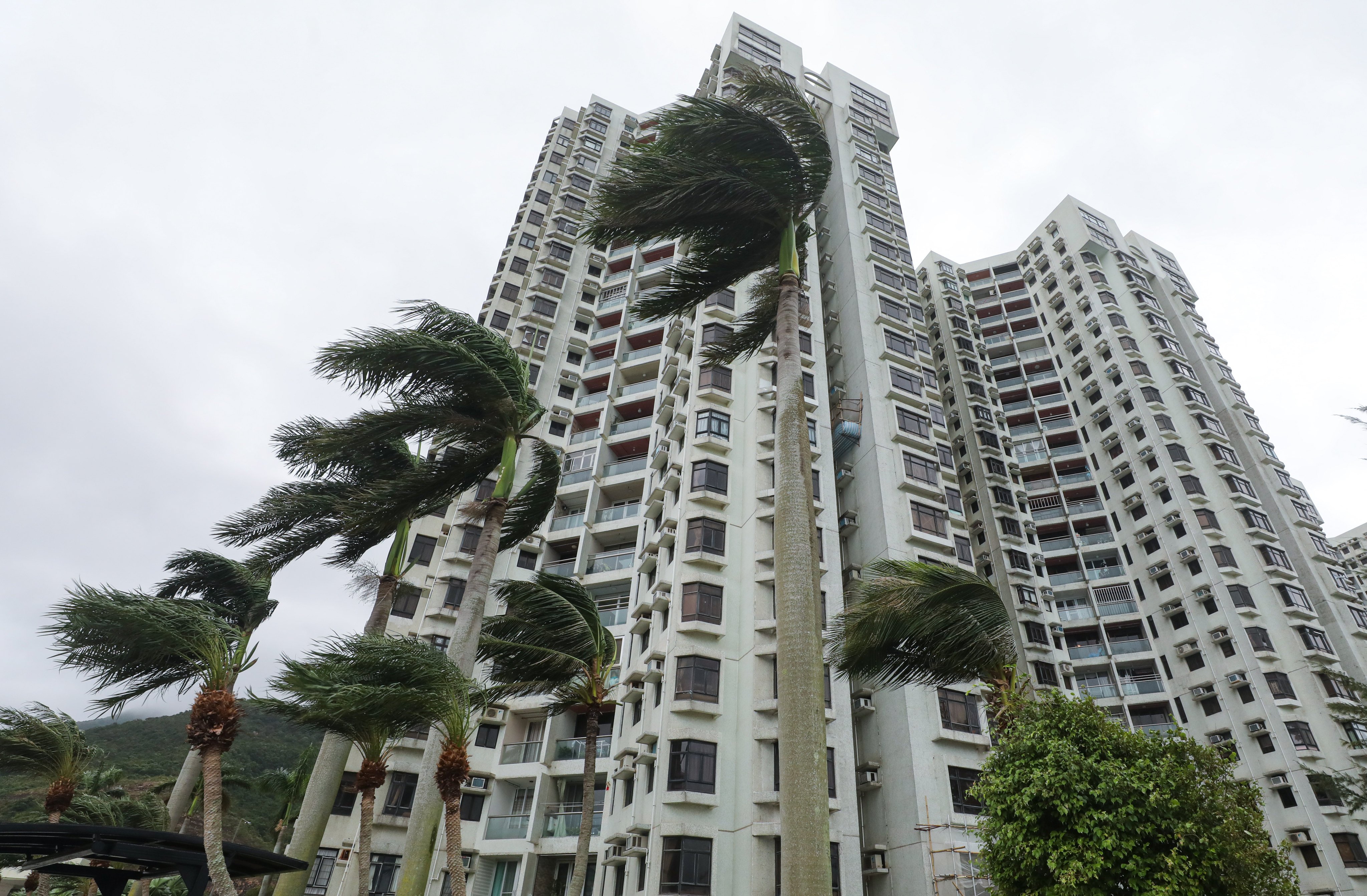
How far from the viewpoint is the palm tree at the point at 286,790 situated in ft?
118

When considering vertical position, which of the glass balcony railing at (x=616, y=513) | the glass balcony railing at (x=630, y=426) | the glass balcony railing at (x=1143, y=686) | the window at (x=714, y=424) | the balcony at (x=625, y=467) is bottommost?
the glass balcony railing at (x=1143, y=686)

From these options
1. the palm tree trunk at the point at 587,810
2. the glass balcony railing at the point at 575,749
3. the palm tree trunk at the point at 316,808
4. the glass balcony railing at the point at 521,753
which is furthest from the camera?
the glass balcony railing at the point at 521,753

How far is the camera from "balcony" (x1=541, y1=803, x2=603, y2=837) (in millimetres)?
32625

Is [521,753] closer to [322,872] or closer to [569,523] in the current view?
[322,872]

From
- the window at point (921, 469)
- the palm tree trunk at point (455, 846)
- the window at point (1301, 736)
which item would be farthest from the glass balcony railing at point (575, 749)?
the window at point (1301, 736)

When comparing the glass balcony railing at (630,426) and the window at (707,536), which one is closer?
the window at (707,536)

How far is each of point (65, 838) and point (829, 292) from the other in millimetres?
44819

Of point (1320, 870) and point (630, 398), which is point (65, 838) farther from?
point (1320, 870)

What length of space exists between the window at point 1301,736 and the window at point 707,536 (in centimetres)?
3483

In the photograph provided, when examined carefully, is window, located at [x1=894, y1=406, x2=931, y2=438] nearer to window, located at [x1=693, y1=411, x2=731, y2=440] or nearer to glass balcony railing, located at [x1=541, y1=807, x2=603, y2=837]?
window, located at [x1=693, y1=411, x2=731, y2=440]

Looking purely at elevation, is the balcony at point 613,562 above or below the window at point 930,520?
below

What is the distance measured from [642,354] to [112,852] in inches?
1572

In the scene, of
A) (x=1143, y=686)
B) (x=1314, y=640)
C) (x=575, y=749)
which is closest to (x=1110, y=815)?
(x=575, y=749)

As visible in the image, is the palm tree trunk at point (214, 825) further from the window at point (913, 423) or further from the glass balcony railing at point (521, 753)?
the window at point (913, 423)
